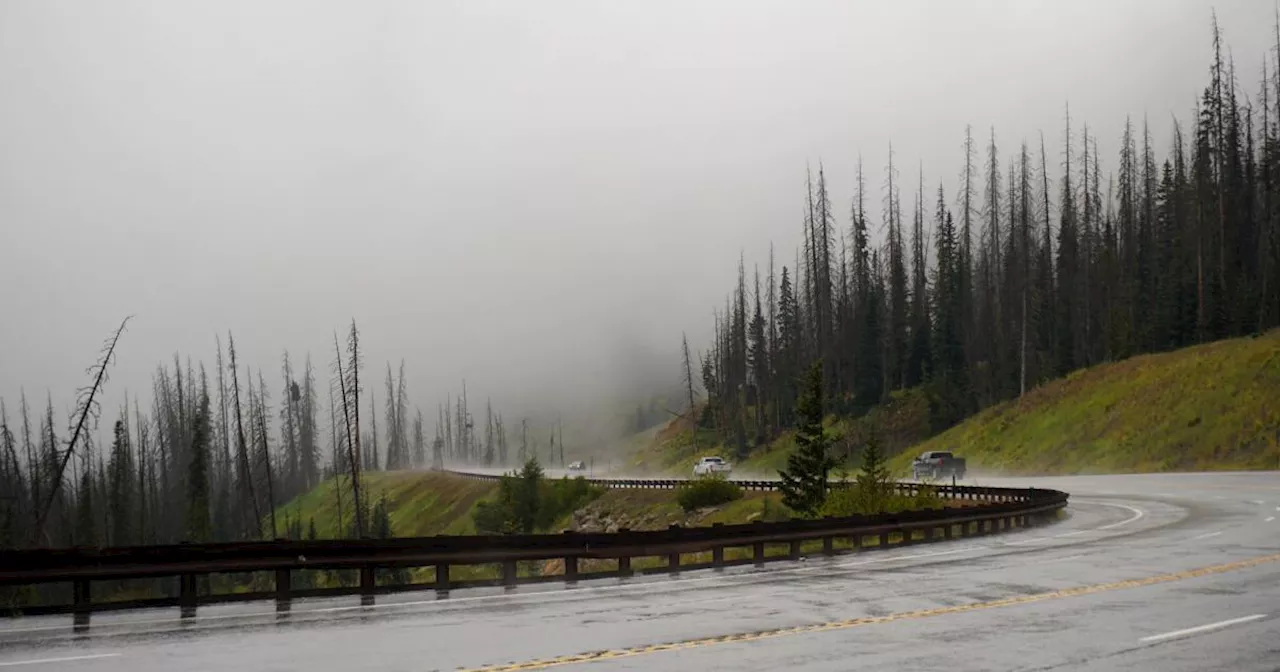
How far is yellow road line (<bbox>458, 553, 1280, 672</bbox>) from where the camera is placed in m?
10.9

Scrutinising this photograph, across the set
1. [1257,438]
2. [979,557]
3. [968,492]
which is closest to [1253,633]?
[979,557]

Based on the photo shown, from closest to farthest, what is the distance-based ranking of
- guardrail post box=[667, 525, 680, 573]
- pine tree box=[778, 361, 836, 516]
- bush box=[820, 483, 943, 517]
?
guardrail post box=[667, 525, 680, 573] → bush box=[820, 483, 943, 517] → pine tree box=[778, 361, 836, 516]

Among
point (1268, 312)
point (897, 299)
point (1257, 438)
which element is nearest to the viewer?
point (1257, 438)

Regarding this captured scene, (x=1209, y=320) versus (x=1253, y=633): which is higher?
(x=1209, y=320)

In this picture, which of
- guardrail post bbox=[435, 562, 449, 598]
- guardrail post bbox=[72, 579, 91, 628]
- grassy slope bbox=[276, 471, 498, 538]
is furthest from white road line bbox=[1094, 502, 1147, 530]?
grassy slope bbox=[276, 471, 498, 538]

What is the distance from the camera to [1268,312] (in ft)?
255

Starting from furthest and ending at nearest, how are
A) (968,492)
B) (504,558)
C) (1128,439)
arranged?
(1128,439)
(968,492)
(504,558)

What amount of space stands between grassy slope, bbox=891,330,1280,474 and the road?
41.9 meters

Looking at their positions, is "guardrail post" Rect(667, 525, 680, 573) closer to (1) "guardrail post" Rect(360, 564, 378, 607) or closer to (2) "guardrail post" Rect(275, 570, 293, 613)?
(1) "guardrail post" Rect(360, 564, 378, 607)

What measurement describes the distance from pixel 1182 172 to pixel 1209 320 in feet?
83.2

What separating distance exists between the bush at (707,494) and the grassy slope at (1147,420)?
22.0 meters

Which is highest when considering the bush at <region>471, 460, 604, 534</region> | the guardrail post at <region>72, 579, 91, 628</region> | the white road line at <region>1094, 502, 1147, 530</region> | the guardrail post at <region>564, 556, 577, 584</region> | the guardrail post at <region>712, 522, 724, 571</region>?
the guardrail post at <region>72, 579, 91, 628</region>

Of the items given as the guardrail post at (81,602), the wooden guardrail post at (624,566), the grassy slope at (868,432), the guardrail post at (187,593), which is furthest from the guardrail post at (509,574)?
the grassy slope at (868,432)

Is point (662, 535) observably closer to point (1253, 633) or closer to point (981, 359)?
point (1253, 633)
